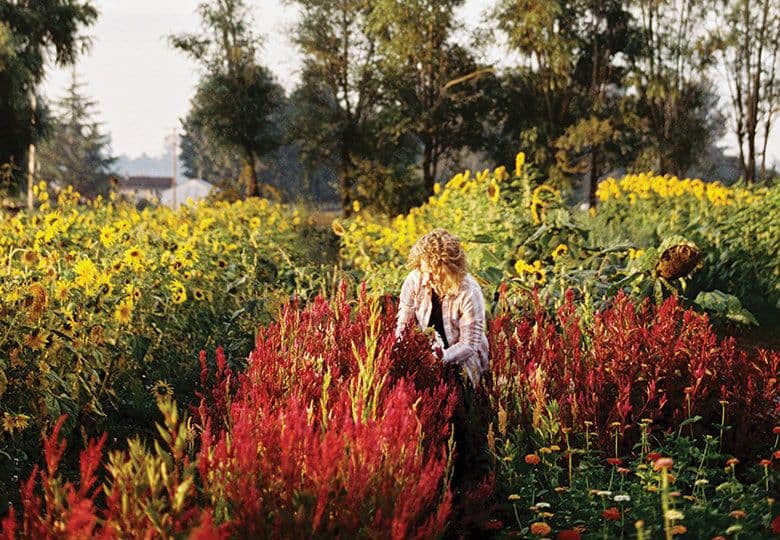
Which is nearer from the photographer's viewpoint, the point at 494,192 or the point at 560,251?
the point at 560,251

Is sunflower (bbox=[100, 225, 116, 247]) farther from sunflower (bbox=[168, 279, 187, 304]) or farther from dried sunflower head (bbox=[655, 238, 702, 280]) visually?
dried sunflower head (bbox=[655, 238, 702, 280])

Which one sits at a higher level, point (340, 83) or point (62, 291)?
point (340, 83)

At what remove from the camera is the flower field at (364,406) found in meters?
2.15

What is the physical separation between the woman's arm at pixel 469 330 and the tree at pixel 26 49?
20144 millimetres

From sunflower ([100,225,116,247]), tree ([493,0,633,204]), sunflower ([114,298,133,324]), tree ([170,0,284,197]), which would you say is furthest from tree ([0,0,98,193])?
sunflower ([114,298,133,324])

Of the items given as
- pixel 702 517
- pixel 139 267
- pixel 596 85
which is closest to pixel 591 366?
pixel 702 517

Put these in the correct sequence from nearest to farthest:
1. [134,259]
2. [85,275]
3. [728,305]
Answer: [85,275], [134,259], [728,305]

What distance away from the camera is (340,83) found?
27281 mm

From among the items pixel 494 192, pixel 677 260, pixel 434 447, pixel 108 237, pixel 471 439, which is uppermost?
pixel 494 192

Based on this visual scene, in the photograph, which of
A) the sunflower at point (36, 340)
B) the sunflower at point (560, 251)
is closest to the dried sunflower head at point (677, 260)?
the sunflower at point (560, 251)

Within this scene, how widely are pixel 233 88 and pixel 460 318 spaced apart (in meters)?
25.5

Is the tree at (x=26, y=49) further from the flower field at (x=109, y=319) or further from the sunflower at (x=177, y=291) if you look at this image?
the sunflower at (x=177, y=291)

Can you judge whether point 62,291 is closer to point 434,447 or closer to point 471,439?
point 471,439

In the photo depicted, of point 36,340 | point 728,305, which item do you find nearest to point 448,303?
point 36,340
